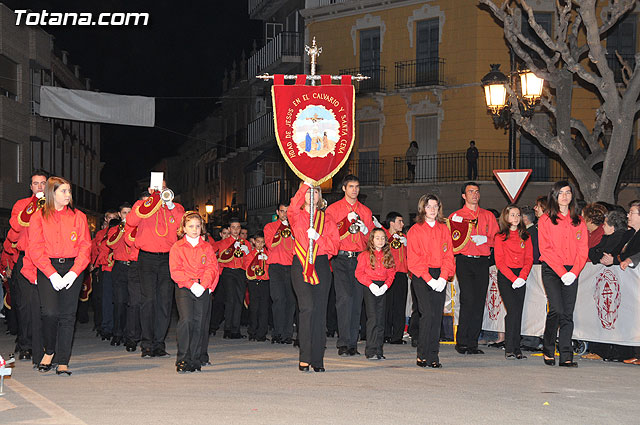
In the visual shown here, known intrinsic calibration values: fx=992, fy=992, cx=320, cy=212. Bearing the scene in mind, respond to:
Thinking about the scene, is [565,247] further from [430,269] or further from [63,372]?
[63,372]

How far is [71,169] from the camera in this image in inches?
2167

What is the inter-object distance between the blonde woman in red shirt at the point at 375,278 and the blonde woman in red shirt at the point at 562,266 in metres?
2.00

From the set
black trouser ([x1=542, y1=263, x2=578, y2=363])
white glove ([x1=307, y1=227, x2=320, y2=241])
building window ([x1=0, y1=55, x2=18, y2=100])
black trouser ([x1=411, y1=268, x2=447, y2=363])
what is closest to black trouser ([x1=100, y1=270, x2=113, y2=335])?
white glove ([x1=307, y1=227, x2=320, y2=241])

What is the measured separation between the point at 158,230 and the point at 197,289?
5.93 ft

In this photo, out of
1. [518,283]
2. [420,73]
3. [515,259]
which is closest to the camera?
[518,283]

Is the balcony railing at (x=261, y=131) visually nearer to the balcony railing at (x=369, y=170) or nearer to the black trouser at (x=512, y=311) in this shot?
the balcony railing at (x=369, y=170)

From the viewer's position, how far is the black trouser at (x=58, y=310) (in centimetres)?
1068

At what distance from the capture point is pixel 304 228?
11.3 metres

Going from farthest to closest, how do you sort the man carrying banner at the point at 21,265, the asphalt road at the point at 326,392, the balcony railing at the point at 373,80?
the balcony railing at the point at 373,80 < the man carrying banner at the point at 21,265 < the asphalt road at the point at 326,392

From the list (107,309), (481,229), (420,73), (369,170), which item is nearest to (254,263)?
(107,309)

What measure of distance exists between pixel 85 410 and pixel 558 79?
12.9 meters

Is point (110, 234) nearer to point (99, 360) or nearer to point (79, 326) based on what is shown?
point (99, 360)

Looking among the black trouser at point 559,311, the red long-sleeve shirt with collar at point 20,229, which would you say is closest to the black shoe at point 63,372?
the red long-sleeve shirt with collar at point 20,229

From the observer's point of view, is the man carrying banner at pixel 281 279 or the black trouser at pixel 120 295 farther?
the man carrying banner at pixel 281 279
